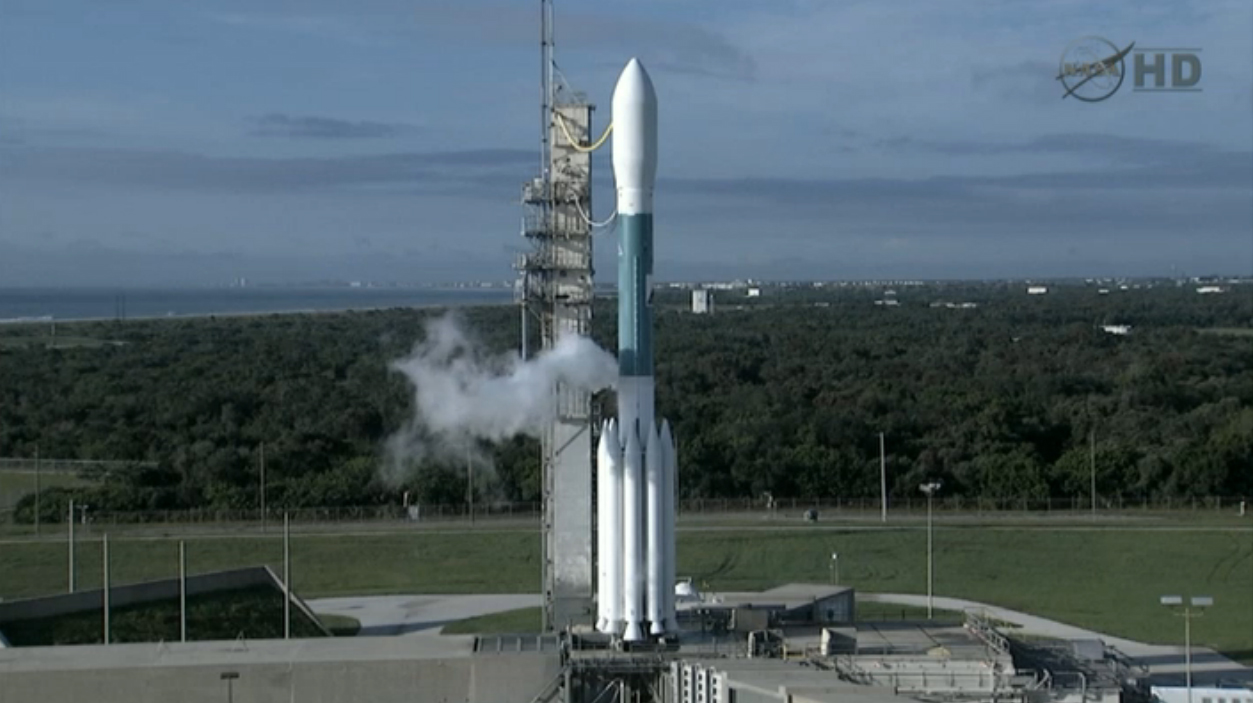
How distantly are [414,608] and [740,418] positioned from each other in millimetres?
25500

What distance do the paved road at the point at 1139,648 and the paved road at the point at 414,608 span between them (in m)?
9.05

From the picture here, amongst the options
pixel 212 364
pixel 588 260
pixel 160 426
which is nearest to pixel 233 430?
pixel 160 426

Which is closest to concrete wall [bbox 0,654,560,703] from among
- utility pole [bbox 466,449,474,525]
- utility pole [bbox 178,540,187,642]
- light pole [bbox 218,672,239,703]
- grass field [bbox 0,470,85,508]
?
light pole [bbox 218,672,239,703]

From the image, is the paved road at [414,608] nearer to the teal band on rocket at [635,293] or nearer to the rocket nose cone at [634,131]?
the teal band on rocket at [635,293]

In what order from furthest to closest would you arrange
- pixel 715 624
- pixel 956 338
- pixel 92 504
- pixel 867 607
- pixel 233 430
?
1. pixel 956 338
2. pixel 233 430
3. pixel 92 504
4. pixel 867 607
5. pixel 715 624

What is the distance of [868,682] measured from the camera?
85.0ft

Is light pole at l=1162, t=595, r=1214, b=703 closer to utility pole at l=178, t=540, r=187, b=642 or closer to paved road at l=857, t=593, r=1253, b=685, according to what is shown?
paved road at l=857, t=593, r=1253, b=685

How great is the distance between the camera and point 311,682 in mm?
27062

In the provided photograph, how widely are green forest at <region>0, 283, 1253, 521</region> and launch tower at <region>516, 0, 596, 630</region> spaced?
278 centimetres

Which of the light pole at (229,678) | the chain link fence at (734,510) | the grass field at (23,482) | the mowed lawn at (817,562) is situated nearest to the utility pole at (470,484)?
the chain link fence at (734,510)

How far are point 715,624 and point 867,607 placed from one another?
10225 millimetres

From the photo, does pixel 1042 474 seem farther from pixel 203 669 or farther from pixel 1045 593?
pixel 203 669

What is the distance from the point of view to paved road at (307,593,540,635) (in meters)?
38.0

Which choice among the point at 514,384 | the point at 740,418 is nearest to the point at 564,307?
the point at 514,384
